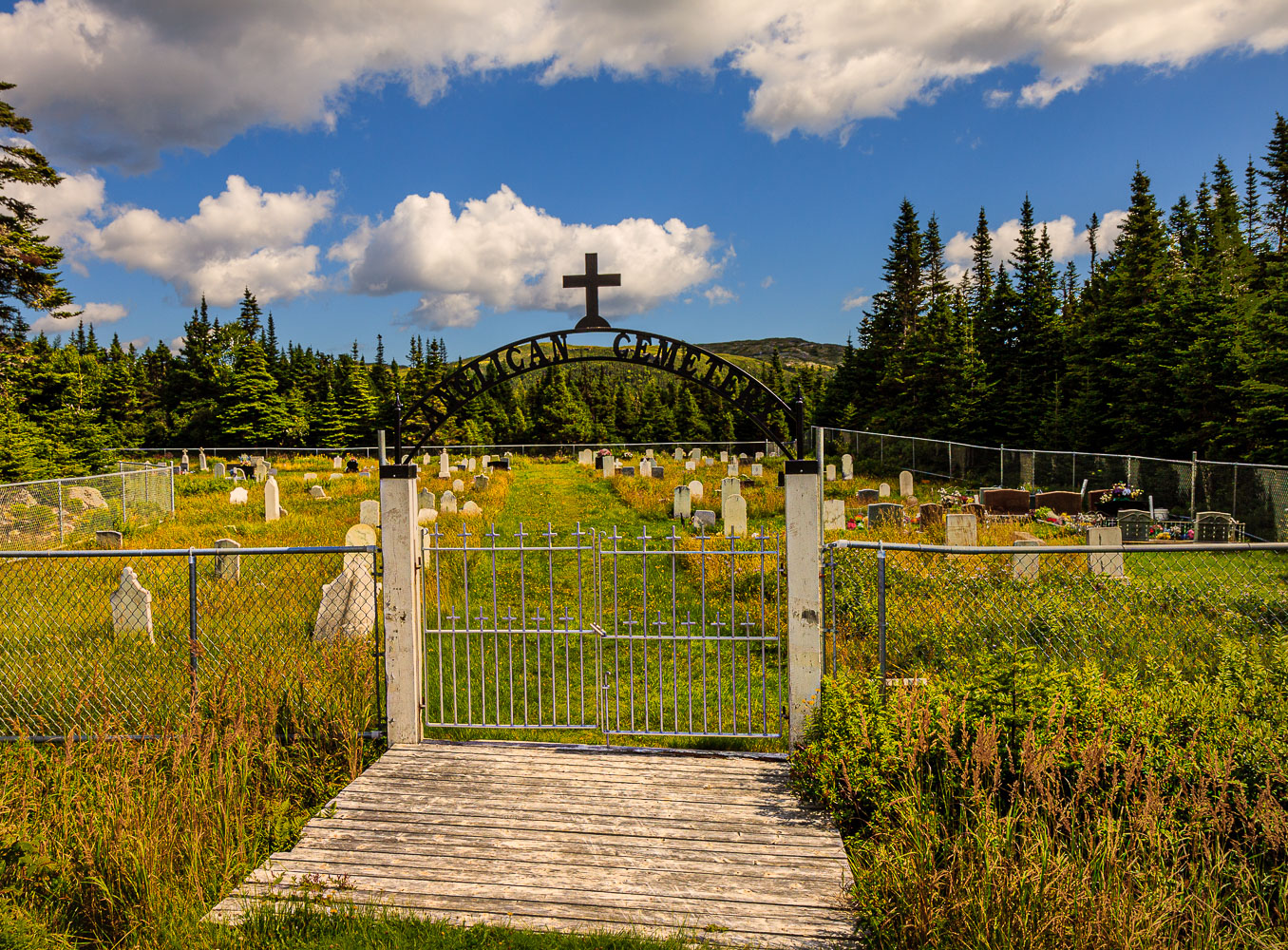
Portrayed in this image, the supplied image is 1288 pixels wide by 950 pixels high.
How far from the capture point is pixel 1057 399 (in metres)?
29.7

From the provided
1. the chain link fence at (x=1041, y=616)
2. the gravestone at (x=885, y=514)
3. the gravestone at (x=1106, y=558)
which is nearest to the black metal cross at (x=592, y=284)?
the chain link fence at (x=1041, y=616)

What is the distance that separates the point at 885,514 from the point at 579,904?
13.6 m

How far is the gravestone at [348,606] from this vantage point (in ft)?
27.0

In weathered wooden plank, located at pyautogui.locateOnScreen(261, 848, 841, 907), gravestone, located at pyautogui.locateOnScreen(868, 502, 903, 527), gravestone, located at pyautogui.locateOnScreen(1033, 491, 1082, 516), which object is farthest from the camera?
gravestone, located at pyautogui.locateOnScreen(1033, 491, 1082, 516)

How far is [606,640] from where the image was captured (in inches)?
403

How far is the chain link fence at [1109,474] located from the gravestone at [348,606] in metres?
12.8

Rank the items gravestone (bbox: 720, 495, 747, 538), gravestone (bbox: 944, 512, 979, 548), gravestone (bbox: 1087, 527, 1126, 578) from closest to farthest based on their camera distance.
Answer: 1. gravestone (bbox: 1087, 527, 1126, 578)
2. gravestone (bbox: 944, 512, 979, 548)
3. gravestone (bbox: 720, 495, 747, 538)

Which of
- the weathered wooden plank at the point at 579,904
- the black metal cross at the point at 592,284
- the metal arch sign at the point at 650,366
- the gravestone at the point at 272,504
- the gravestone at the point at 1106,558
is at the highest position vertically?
the black metal cross at the point at 592,284

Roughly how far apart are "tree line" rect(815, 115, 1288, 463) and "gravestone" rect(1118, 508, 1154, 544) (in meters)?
3.92

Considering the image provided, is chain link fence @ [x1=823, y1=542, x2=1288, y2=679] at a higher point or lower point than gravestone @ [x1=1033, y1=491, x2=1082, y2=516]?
lower

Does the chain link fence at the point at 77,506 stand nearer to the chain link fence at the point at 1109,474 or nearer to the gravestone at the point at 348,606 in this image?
the gravestone at the point at 348,606

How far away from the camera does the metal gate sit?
5.74m

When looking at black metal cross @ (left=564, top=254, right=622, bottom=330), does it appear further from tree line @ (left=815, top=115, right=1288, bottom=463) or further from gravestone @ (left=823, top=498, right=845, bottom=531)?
tree line @ (left=815, top=115, right=1288, bottom=463)

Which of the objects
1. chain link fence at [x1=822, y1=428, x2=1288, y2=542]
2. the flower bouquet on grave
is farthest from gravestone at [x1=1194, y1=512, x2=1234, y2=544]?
the flower bouquet on grave
